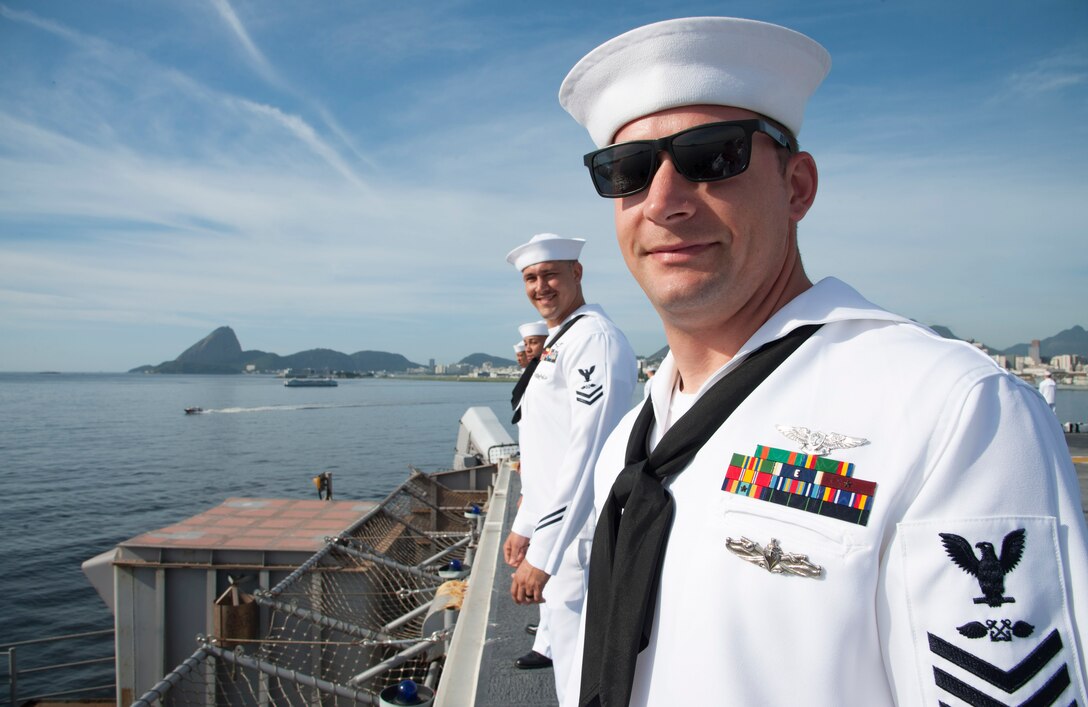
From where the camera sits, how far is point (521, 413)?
149 inches

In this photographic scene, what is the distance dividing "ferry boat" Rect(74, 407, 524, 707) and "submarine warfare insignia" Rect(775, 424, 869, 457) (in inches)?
140

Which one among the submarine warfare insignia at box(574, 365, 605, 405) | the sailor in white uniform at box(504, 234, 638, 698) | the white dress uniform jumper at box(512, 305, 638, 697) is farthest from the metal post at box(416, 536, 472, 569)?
the submarine warfare insignia at box(574, 365, 605, 405)

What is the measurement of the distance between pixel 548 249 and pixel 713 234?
2622 millimetres

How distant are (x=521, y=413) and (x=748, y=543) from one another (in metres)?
2.80

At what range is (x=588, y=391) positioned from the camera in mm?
3137

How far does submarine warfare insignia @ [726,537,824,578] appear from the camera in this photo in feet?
3.07

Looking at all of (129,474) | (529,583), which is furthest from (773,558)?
(129,474)

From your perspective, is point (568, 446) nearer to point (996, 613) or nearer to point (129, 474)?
point (996, 613)

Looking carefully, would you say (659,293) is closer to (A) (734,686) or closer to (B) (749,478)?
(B) (749,478)

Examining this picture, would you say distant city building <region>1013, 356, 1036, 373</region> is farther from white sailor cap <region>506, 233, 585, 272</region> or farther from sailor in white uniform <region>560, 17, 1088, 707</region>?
sailor in white uniform <region>560, 17, 1088, 707</region>

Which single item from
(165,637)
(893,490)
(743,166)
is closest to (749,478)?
(893,490)

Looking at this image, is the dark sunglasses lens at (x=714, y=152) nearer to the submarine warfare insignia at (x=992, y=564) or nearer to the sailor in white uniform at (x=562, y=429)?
the submarine warfare insignia at (x=992, y=564)

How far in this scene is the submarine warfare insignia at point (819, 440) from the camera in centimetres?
95

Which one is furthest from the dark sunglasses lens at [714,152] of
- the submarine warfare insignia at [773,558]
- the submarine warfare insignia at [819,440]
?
the submarine warfare insignia at [773,558]
